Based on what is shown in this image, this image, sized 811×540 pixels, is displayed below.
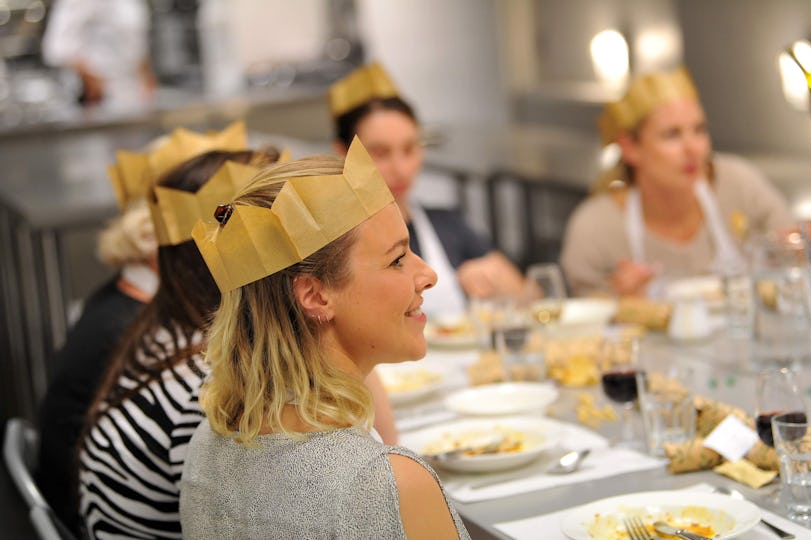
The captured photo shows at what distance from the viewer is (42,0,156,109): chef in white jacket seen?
7.92 metres

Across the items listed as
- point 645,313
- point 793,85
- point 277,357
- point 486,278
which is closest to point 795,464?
point 277,357

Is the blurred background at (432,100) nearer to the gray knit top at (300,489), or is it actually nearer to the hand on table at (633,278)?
the hand on table at (633,278)

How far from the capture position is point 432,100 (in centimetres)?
807

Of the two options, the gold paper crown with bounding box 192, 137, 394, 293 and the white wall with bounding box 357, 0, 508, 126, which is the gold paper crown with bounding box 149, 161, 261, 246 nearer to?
the gold paper crown with bounding box 192, 137, 394, 293

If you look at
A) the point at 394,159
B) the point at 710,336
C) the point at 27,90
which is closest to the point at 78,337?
the point at 394,159

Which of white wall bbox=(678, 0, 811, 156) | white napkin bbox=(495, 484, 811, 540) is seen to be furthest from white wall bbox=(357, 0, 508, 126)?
white napkin bbox=(495, 484, 811, 540)

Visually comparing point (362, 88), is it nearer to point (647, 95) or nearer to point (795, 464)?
point (647, 95)

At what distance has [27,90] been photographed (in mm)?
7805

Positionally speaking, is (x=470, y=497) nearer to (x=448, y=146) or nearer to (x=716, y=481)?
(x=716, y=481)

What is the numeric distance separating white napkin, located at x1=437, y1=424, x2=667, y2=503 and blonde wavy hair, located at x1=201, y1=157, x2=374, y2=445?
397mm

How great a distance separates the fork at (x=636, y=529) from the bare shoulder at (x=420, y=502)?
28cm

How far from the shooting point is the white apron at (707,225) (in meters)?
3.41

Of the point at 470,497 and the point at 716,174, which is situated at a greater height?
the point at 716,174

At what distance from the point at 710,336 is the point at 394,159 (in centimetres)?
115
